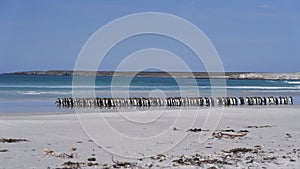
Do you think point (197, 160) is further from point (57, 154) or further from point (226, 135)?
point (226, 135)

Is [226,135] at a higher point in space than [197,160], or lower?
higher

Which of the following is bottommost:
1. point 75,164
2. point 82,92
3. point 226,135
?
point 75,164

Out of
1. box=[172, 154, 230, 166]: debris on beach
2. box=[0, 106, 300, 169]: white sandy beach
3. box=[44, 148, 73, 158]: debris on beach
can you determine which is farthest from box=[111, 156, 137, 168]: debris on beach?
box=[44, 148, 73, 158]: debris on beach

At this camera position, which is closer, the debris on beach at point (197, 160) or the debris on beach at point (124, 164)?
the debris on beach at point (124, 164)

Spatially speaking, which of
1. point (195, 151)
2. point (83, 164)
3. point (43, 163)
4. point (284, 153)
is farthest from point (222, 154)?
point (43, 163)

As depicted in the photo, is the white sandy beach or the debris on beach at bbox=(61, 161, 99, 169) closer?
the debris on beach at bbox=(61, 161, 99, 169)

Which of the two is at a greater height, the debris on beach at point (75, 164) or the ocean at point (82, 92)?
the ocean at point (82, 92)

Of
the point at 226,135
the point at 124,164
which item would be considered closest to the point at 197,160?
the point at 124,164

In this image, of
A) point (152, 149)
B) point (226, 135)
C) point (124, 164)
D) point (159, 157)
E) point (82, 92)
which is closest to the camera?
point (124, 164)

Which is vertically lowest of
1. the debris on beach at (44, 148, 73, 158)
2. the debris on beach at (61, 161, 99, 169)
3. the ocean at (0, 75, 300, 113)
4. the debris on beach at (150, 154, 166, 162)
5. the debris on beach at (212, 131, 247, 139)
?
the debris on beach at (61, 161, 99, 169)

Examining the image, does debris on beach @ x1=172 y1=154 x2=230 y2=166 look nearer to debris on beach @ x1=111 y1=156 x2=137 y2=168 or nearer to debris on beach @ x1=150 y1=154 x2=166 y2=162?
debris on beach @ x1=150 y1=154 x2=166 y2=162

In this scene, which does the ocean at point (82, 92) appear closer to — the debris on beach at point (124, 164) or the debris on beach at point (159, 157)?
the debris on beach at point (159, 157)

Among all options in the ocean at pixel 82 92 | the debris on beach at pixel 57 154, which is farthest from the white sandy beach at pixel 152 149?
the ocean at pixel 82 92

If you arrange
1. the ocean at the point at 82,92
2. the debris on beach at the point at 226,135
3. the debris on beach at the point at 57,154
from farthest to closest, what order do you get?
the ocean at the point at 82,92 → the debris on beach at the point at 226,135 → the debris on beach at the point at 57,154
